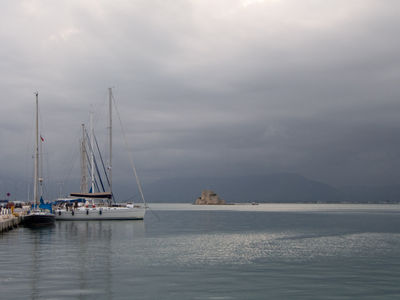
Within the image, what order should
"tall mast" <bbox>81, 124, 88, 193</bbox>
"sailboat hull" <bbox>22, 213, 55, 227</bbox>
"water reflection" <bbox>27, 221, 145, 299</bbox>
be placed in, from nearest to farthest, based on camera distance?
"water reflection" <bbox>27, 221, 145, 299</bbox> → "sailboat hull" <bbox>22, 213, 55, 227</bbox> → "tall mast" <bbox>81, 124, 88, 193</bbox>

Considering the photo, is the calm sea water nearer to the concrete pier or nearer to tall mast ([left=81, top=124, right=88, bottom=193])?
the concrete pier

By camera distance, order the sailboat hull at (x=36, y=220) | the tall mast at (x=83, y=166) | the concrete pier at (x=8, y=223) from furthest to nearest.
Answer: the tall mast at (x=83, y=166)
the sailboat hull at (x=36, y=220)
the concrete pier at (x=8, y=223)

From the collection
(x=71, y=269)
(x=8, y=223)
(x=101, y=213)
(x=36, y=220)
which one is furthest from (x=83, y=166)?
(x=71, y=269)

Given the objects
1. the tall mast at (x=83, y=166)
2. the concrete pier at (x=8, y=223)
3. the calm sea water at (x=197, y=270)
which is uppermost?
the tall mast at (x=83, y=166)

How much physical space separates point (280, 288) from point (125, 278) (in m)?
8.58

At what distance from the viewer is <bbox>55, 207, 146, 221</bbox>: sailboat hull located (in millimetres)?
81312

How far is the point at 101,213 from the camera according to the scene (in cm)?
8188

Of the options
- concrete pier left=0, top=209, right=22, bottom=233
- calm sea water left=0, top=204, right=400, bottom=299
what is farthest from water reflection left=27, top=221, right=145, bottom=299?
concrete pier left=0, top=209, right=22, bottom=233

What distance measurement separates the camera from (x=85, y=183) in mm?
92438

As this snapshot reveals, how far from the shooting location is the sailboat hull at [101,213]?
81312mm

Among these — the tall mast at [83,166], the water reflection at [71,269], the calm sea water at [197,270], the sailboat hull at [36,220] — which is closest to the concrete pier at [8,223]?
the sailboat hull at [36,220]

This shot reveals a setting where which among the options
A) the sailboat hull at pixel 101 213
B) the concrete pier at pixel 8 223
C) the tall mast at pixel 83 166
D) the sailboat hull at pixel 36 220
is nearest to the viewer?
the concrete pier at pixel 8 223

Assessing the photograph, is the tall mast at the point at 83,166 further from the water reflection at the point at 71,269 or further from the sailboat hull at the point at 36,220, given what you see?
the water reflection at the point at 71,269

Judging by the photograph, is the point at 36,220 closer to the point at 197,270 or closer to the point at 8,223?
the point at 8,223
